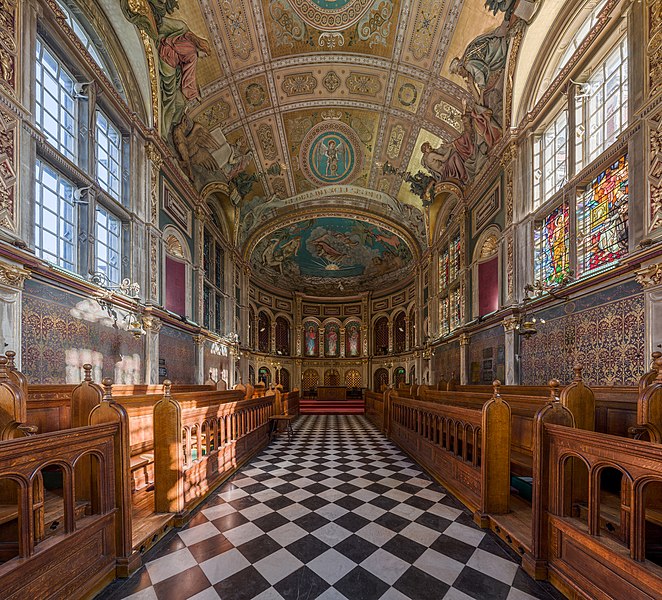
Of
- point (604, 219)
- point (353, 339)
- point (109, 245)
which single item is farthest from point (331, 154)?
point (353, 339)

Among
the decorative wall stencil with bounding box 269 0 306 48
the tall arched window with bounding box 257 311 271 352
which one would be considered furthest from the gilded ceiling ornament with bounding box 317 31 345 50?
the tall arched window with bounding box 257 311 271 352

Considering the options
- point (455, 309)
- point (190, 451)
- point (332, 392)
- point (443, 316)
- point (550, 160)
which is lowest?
point (332, 392)

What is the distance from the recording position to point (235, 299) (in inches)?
700

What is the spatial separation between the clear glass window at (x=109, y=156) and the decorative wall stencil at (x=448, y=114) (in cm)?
1036

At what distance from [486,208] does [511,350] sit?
16.7 ft

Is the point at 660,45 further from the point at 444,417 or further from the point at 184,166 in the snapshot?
the point at 184,166

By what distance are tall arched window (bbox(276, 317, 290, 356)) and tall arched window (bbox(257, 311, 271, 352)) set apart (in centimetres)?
96

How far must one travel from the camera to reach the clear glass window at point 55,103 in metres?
6.17

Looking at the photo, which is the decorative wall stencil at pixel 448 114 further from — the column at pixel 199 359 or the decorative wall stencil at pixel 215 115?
the column at pixel 199 359

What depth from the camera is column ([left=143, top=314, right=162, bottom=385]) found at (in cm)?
866

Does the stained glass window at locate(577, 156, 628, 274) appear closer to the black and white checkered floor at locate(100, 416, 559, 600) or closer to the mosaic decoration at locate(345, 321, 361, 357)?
the black and white checkered floor at locate(100, 416, 559, 600)

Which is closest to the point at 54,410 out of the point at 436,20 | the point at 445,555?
the point at 445,555

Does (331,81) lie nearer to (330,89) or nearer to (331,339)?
(330,89)

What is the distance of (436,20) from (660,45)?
6247 millimetres
